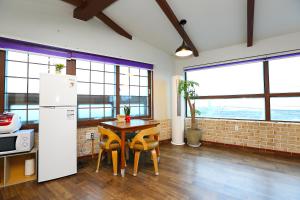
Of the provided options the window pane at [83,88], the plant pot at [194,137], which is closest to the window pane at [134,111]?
the window pane at [83,88]

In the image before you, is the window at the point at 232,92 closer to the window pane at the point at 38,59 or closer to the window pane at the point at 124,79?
the window pane at the point at 124,79

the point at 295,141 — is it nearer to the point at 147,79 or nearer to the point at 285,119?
the point at 285,119

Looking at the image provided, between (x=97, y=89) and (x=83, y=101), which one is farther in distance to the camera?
(x=97, y=89)

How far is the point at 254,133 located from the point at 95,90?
3742mm

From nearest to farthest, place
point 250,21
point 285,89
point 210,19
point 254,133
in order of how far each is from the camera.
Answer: point 250,21 < point 210,19 < point 285,89 < point 254,133

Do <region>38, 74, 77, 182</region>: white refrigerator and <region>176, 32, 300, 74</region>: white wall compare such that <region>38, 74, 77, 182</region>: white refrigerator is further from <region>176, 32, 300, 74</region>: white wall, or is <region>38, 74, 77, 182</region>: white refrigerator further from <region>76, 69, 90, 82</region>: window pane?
<region>176, 32, 300, 74</region>: white wall

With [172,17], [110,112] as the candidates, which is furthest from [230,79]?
[110,112]

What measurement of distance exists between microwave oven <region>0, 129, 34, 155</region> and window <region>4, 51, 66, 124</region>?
2.04 ft

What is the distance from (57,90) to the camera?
245cm

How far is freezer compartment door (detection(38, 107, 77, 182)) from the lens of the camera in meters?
2.33

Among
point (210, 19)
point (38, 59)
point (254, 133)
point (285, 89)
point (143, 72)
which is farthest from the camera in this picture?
point (143, 72)

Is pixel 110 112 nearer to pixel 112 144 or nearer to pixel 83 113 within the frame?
pixel 83 113

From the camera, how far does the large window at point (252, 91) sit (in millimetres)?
3459

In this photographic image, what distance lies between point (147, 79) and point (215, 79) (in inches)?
74.3
